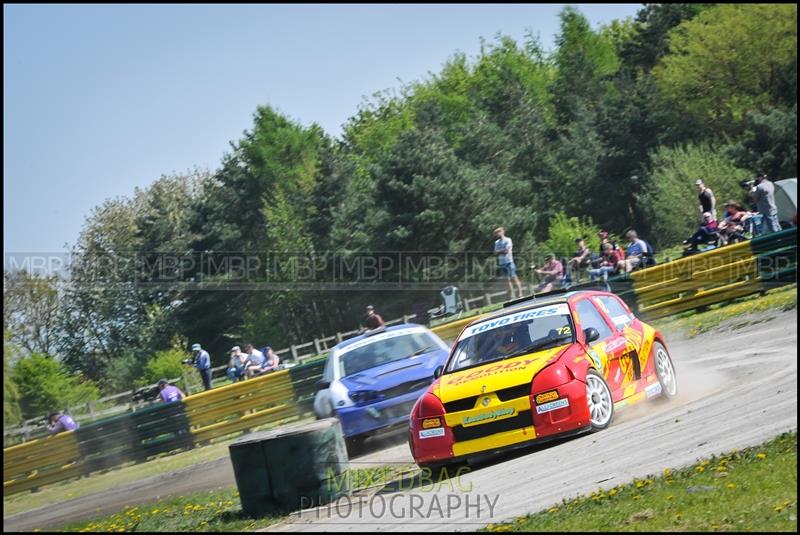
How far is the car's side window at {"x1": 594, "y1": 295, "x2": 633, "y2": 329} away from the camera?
11.6 meters

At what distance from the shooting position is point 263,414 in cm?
2180

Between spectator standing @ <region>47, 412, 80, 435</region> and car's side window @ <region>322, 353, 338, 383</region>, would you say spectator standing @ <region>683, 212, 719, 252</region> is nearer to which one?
car's side window @ <region>322, 353, 338, 383</region>

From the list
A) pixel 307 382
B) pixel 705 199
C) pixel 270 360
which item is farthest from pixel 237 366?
pixel 705 199

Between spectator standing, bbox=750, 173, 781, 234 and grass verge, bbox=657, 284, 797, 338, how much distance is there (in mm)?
1651

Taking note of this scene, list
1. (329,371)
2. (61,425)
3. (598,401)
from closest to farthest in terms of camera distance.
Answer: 1. (598,401)
2. (329,371)
3. (61,425)

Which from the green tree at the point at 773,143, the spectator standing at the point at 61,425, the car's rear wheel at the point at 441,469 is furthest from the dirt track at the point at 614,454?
the green tree at the point at 773,143

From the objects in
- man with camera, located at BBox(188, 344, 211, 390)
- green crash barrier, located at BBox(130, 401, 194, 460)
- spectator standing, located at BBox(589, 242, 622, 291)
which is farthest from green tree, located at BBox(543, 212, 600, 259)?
green crash barrier, located at BBox(130, 401, 194, 460)

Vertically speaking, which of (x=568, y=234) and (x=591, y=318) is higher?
(x=568, y=234)

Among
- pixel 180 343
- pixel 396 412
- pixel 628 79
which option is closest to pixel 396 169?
pixel 180 343

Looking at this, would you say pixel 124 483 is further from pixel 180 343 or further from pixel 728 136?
pixel 728 136

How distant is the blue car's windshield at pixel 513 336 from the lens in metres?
10.7

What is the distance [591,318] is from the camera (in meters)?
11.2

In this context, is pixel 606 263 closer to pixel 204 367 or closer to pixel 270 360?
pixel 270 360

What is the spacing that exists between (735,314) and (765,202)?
3669 millimetres
